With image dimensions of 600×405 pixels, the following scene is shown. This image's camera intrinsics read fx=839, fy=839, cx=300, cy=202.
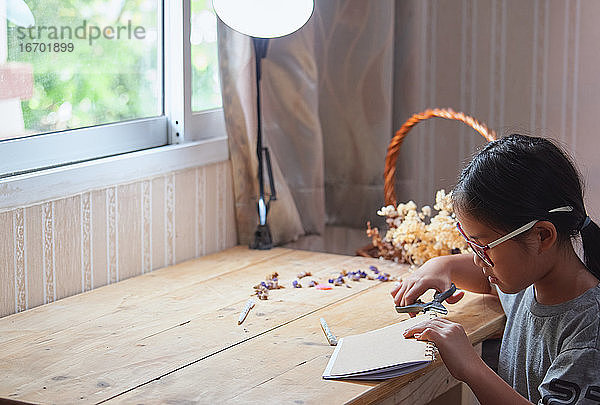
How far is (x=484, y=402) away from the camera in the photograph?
1.29 m

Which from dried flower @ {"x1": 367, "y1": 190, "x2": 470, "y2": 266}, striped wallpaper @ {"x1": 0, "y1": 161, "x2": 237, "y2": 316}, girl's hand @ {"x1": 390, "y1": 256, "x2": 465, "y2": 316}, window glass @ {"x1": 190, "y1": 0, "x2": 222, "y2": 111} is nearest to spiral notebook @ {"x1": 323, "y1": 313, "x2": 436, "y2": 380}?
girl's hand @ {"x1": 390, "y1": 256, "x2": 465, "y2": 316}

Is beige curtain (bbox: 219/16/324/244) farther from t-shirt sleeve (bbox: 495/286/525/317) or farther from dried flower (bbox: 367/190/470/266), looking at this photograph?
t-shirt sleeve (bbox: 495/286/525/317)

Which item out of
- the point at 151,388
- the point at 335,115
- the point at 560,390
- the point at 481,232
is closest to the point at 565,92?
the point at 335,115

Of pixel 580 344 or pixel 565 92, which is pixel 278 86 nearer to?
pixel 565 92

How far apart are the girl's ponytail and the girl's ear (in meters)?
0.07

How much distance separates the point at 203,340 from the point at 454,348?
17.5 inches

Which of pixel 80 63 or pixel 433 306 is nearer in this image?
pixel 433 306

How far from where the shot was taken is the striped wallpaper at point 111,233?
1.67 meters

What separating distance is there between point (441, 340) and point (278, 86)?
1120 millimetres

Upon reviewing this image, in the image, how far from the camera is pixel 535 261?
1.37 meters

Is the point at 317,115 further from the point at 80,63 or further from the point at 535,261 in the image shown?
the point at 535,261

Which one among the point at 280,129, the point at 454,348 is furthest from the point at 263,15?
the point at 454,348

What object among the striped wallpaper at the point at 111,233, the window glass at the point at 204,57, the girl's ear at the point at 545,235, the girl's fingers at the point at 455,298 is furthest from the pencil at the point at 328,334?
the window glass at the point at 204,57

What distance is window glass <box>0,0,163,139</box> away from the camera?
171cm
